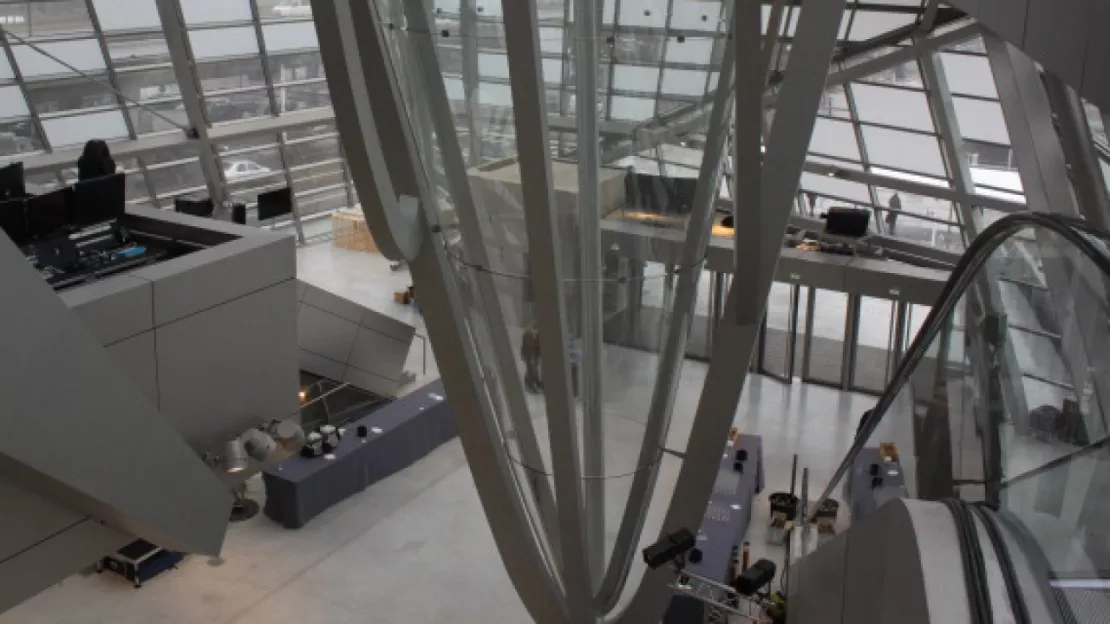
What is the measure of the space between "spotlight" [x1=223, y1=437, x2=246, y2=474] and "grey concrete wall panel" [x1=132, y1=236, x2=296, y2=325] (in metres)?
2.09

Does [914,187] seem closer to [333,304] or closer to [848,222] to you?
[848,222]

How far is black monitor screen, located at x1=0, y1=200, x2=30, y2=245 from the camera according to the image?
12.5 metres

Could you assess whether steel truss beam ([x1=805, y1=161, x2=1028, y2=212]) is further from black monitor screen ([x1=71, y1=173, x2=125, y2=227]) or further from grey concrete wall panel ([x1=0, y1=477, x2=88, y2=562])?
grey concrete wall panel ([x1=0, y1=477, x2=88, y2=562])

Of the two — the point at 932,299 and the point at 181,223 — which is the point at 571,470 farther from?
the point at 932,299

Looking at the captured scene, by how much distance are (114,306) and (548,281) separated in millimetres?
6656

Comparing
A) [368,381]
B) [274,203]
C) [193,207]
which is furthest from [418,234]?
[274,203]

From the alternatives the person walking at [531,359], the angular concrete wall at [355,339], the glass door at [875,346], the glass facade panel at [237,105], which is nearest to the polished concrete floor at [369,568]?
the angular concrete wall at [355,339]

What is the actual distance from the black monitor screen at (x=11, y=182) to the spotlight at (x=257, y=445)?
4122 millimetres

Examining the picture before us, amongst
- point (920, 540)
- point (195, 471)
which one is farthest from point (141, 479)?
point (920, 540)

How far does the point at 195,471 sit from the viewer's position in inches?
→ 456

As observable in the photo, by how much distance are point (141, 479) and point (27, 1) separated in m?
13.7

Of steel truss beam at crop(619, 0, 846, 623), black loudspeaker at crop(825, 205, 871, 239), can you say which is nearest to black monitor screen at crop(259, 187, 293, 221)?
black loudspeaker at crop(825, 205, 871, 239)

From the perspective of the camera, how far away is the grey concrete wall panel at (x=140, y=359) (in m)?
12.2

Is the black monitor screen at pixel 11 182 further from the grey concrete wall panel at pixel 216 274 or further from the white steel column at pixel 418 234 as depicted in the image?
the white steel column at pixel 418 234
